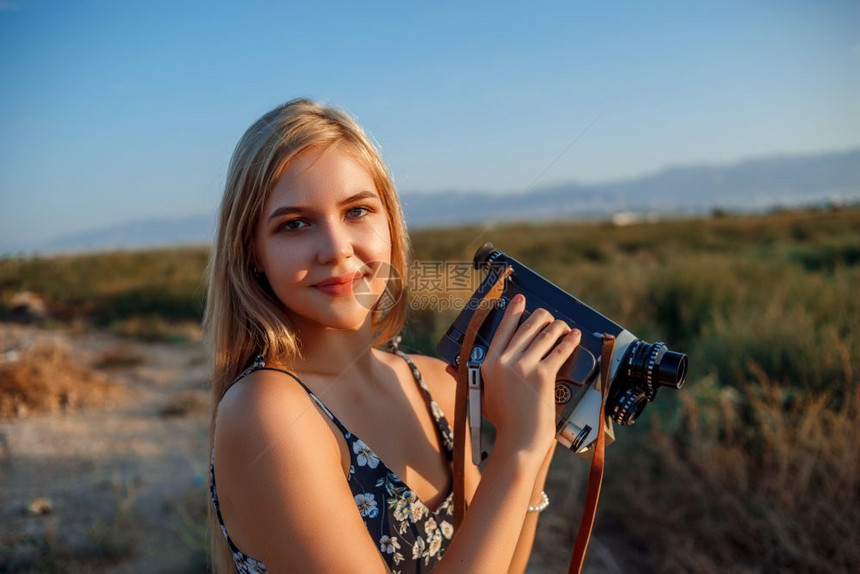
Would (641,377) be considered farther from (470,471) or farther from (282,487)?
(282,487)

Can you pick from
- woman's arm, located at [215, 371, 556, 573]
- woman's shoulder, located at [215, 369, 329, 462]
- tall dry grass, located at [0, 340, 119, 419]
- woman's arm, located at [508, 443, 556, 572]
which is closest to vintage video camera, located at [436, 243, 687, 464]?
woman's arm, located at [215, 371, 556, 573]

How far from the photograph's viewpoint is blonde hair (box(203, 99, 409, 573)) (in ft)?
4.91

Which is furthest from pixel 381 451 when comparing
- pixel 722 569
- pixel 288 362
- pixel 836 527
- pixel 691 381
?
pixel 691 381

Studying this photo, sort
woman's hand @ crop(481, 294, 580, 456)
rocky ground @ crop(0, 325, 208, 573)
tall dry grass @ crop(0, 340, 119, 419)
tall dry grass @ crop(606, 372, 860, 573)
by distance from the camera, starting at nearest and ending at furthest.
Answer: woman's hand @ crop(481, 294, 580, 456) < tall dry grass @ crop(606, 372, 860, 573) < rocky ground @ crop(0, 325, 208, 573) < tall dry grass @ crop(0, 340, 119, 419)

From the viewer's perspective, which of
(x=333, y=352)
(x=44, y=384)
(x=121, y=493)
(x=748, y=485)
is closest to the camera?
(x=333, y=352)

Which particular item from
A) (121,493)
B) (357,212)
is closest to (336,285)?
(357,212)

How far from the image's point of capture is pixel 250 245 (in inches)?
61.9

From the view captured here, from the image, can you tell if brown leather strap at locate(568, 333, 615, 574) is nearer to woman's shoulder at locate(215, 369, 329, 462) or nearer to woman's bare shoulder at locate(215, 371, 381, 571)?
woman's bare shoulder at locate(215, 371, 381, 571)

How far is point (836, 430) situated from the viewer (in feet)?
11.5

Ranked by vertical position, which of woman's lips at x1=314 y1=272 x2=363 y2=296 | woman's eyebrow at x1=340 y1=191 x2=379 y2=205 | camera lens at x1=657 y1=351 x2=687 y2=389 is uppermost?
woman's eyebrow at x1=340 y1=191 x2=379 y2=205

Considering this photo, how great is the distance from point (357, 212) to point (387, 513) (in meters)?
0.76

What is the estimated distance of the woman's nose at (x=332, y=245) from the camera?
1.47 metres

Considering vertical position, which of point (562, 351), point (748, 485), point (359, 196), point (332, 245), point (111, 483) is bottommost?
point (111, 483)

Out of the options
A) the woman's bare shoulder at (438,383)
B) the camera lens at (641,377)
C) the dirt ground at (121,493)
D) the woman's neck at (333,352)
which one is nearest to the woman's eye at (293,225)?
the woman's neck at (333,352)
